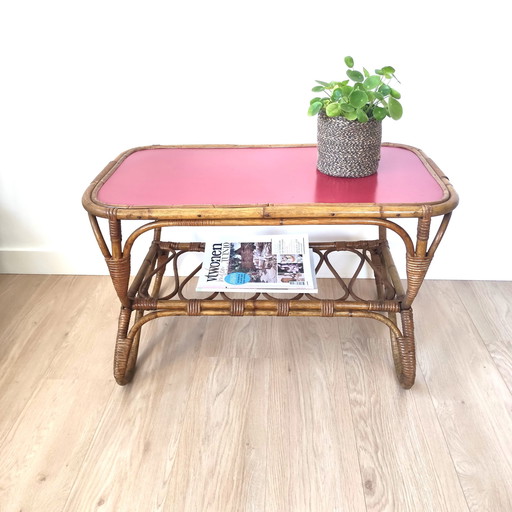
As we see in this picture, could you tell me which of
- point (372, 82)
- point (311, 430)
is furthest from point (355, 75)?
point (311, 430)

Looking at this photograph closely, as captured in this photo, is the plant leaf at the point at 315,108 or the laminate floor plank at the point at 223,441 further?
the plant leaf at the point at 315,108

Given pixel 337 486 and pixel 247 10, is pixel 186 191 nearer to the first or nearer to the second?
pixel 247 10

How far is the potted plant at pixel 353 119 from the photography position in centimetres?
113

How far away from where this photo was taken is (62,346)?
4.78ft

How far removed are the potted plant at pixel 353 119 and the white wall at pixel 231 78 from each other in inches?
12.7

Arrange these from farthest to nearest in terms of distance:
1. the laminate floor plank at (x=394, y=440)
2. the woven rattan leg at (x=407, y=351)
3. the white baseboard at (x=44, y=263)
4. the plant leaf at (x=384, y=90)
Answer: the white baseboard at (x=44, y=263) → the woven rattan leg at (x=407, y=351) → the plant leaf at (x=384, y=90) → the laminate floor plank at (x=394, y=440)

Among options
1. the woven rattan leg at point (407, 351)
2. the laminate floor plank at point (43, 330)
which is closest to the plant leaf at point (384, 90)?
the woven rattan leg at point (407, 351)

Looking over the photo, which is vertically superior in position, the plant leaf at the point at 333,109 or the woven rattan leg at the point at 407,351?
the plant leaf at the point at 333,109

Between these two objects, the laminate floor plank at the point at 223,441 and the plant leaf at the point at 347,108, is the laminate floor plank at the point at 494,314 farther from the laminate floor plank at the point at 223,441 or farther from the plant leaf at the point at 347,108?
the plant leaf at the point at 347,108

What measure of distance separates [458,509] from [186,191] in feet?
2.73

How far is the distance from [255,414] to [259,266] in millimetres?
347

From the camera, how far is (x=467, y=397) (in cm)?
128

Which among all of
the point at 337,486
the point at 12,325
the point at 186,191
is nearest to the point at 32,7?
the point at 186,191

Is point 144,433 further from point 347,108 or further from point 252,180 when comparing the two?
point 347,108
